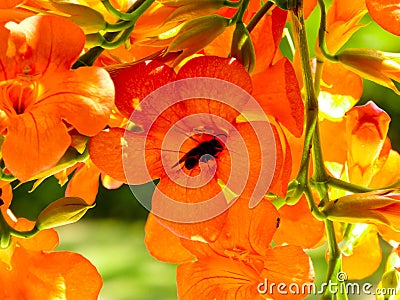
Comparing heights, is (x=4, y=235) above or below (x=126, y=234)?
above

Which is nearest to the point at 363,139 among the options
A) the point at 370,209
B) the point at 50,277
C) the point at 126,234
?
the point at 370,209

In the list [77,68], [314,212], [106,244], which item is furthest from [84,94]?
[106,244]

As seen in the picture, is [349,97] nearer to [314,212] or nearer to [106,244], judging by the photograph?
[314,212]

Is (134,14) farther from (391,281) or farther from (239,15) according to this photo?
(391,281)

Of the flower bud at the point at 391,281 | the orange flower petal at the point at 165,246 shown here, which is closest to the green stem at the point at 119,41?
the orange flower petal at the point at 165,246

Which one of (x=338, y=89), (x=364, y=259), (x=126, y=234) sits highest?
(x=338, y=89)
